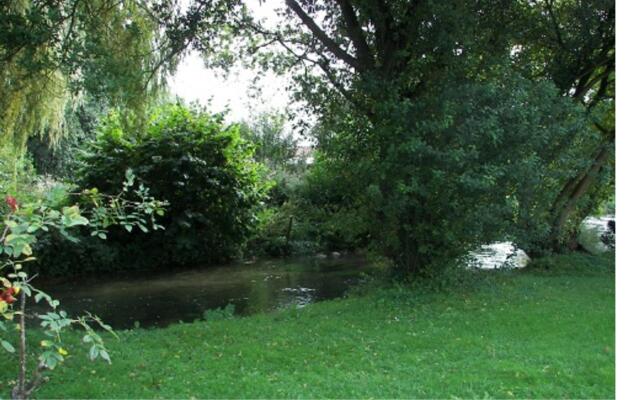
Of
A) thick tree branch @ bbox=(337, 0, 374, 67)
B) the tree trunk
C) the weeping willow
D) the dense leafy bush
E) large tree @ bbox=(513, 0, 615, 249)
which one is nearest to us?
the weeping willow

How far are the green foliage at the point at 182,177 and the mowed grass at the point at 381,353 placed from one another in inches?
320

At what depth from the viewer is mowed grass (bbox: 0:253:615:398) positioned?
4.52 meters

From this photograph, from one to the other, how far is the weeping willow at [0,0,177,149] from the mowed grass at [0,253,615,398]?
11.0 ft

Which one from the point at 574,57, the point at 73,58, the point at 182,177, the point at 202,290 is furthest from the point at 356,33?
the point at 182,177

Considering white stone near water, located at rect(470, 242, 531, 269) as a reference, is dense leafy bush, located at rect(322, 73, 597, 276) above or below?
above

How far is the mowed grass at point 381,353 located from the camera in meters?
4.52

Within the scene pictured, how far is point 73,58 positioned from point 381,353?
17.1 feet

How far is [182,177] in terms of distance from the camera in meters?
15.4

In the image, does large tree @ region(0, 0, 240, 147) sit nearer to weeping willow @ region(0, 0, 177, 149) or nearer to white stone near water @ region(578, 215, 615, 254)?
weeping willow @ region(0, 0, 177, 149)

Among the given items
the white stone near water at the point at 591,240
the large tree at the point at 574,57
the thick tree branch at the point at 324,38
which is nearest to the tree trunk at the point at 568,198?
the large tree at the point at 574,57

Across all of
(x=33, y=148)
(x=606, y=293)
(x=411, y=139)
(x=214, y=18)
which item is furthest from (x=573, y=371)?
(x=33, y=148)

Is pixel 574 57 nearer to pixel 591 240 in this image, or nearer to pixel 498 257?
pixel 498 257

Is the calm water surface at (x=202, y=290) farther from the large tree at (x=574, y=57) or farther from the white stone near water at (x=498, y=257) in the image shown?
the large tree at (x=574, y=57)

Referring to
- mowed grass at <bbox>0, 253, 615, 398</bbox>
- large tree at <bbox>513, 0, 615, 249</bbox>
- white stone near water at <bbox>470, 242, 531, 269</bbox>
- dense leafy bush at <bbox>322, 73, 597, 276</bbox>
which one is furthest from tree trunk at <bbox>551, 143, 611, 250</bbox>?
mowed grass at <bbox>0, 253, 615, 398</bbox>
